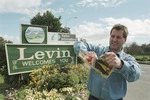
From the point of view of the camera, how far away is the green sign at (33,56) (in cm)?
837

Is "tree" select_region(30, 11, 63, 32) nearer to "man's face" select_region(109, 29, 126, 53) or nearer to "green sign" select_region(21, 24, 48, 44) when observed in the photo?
"green sign" select_region(21, 24, 48, 44)

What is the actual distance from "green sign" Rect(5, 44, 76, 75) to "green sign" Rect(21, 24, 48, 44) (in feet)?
2.59

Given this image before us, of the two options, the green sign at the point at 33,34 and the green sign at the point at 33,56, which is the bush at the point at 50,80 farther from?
the green sign at the point at 33,34

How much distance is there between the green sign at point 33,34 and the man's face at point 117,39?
7.51 metres

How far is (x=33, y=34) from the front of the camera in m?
10.0

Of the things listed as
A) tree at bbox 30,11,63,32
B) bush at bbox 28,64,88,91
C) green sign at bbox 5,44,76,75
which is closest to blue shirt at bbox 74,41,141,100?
bush at bbox 28,64,88,91

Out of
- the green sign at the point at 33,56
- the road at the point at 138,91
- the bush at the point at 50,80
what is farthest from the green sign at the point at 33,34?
the road at the point at 138,91

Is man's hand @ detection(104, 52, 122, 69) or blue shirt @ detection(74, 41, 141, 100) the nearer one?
man's hand @ detection(104, 52, 122, 69)

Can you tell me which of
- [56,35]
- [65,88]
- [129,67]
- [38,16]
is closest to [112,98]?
[129,67]

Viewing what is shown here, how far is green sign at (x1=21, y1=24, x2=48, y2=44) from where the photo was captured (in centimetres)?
966

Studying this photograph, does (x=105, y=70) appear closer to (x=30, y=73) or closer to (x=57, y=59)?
(x=30, y=73)

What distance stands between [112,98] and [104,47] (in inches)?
28.2

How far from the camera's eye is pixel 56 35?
1616 cm

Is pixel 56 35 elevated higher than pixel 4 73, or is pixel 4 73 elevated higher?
pixel 56 35
